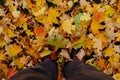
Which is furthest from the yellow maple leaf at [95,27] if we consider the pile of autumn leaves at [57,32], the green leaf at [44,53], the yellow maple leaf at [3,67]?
the yellow maple leaf at [3,67]

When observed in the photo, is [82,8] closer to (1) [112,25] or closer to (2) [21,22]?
(1) [112,25]

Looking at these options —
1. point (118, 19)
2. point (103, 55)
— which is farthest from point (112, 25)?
point (103, 55)

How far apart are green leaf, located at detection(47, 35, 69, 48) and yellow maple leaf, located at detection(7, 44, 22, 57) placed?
0.61ft

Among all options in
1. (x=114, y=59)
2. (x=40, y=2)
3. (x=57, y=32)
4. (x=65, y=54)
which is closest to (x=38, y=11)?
(x=40, y=2)

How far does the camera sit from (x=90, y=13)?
1.70 metres

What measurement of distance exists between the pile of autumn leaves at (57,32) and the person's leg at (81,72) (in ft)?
0.39

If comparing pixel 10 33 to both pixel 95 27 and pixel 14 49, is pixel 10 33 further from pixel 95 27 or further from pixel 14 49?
pixel 95 27

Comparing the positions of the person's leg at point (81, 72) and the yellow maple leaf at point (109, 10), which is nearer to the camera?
the person's leg at point (81, 72)

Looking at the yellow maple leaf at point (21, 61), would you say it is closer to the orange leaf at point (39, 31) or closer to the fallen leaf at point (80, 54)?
the orange leaf at point (39, 31)

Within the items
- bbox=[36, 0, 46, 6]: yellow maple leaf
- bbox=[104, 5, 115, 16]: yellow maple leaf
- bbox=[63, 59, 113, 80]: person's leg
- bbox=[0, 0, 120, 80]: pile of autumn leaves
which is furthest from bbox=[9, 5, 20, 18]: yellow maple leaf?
bbox=[104, 5, 115, 16]: yellow maple leaf

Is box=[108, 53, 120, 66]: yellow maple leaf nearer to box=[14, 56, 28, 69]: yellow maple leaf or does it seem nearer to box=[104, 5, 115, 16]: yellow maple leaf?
box=[104, 5, 115, 16]: yellow maple leaf

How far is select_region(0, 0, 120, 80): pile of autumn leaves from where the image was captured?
167 cm

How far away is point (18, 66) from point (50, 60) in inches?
7.5

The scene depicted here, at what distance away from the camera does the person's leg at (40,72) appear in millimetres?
1227
